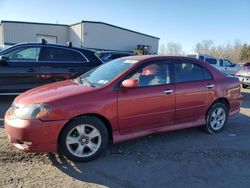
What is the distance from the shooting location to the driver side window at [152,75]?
511 cm

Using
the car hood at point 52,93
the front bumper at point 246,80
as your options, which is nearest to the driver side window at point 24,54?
the car hood at point 52,93

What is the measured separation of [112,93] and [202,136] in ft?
7.53

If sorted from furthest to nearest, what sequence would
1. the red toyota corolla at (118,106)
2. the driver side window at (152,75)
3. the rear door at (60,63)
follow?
the rear door at (60,63), the driver side window at (152,75), the red toyota corolla at (118,106)

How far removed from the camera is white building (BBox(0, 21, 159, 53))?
3949cm

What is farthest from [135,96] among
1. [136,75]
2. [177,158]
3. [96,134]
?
[177,158]

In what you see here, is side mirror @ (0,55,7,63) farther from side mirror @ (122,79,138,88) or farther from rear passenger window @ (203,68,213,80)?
rear passenger window @ (203,68,213,80)

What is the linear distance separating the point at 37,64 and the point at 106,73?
3978 millimetres

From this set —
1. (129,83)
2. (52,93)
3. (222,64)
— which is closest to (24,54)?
(52,93)

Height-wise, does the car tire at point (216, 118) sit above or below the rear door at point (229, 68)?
below

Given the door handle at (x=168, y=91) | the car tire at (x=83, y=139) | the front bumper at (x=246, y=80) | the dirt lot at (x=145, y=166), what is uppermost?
the door handle at (x=168, y=91)

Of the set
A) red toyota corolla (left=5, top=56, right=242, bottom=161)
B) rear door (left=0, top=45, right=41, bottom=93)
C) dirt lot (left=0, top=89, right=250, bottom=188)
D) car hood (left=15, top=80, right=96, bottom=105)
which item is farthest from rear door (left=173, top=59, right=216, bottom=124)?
rear door (left=0, top=45, right=41, bottom=93)

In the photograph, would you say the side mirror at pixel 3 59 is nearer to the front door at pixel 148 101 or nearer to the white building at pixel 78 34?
the front door at pixel 148 101

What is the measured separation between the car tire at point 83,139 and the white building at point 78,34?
3552 centimetres

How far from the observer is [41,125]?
4145 millimetres
